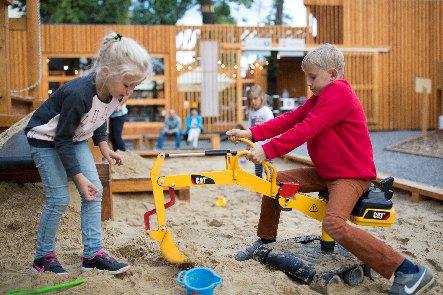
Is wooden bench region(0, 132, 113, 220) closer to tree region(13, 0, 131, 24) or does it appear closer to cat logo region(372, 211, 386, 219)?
cat logo region(372, 211, 386, 219)

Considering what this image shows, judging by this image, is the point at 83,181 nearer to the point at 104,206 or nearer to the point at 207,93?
the point at 104,206

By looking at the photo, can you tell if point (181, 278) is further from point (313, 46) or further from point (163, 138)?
point (313, 46)

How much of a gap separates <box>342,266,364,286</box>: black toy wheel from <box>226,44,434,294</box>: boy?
0.61 ft

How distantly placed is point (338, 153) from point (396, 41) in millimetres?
16370

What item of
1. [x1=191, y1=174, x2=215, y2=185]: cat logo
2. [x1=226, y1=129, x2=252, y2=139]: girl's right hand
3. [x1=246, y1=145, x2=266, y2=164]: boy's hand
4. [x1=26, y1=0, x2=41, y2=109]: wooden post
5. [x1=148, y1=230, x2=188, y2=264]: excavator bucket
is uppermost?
[x1=26, y1=0, x2=41, y2=109]: wooden post

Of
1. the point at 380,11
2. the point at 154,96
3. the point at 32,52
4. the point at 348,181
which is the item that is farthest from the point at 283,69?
the point at 348,181

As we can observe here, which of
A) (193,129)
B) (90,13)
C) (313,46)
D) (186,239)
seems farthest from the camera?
(90,13)

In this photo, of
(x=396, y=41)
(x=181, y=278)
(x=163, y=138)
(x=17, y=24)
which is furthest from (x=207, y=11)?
(x=181, y=278)

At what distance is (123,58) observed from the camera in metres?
2.63

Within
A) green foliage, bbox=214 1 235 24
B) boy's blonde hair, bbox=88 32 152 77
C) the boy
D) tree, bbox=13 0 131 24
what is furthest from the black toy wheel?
green foliage, bbox=214 1 235 24

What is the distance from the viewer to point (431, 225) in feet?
14.3

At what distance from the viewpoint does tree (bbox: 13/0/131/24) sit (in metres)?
20.9

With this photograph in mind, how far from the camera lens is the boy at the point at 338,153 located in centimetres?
270

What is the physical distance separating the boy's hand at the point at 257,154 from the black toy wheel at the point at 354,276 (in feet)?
2.56
